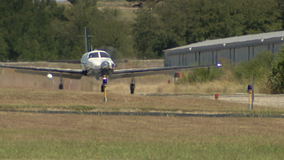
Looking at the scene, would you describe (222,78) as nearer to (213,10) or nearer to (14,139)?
(14,139)

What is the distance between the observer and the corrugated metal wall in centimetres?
3925

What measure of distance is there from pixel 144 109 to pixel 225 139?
6910 millimetres

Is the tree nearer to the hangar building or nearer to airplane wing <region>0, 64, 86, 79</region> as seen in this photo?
the hangar building

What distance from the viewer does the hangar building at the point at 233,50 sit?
38.3 meters

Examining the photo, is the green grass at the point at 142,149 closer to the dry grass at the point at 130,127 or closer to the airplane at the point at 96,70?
the dry grass at the point at 130,127

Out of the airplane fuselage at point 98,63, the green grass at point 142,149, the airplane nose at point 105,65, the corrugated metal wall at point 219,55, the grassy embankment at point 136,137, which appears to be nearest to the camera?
the green grass at point 142,149

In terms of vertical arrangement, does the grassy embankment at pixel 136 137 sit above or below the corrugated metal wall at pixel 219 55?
below

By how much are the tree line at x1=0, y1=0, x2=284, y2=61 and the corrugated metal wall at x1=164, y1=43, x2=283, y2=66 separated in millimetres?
16539

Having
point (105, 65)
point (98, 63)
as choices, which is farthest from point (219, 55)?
point (98, 63)

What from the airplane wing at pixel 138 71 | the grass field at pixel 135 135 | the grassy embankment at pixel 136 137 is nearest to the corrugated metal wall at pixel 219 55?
the airplane wing at pixel 138 71

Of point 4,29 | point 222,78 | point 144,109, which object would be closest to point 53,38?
point 4,29

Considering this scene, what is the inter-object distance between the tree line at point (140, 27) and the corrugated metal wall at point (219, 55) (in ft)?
54.3

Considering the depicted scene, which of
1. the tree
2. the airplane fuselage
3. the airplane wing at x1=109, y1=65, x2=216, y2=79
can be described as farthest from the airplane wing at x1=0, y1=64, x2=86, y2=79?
the tree

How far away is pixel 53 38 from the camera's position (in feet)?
270
